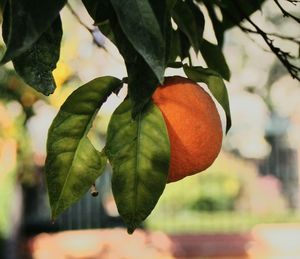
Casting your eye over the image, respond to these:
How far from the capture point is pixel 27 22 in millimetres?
557

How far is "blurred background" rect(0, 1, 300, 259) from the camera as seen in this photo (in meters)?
→ 4.99

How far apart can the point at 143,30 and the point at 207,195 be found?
6.64m

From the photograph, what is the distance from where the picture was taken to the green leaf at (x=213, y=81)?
791mm

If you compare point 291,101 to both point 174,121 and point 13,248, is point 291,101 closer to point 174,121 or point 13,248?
point 13,248

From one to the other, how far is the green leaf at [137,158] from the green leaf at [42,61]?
0.24 feet

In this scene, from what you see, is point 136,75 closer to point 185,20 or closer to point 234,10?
point 185,20

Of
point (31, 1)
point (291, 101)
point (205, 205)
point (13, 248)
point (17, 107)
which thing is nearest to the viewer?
point (31, 1)

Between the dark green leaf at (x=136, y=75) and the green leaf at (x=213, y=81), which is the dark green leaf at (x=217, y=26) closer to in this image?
the green leaf at (x=213, y=81)

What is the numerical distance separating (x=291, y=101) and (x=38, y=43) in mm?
5970

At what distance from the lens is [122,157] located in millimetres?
735

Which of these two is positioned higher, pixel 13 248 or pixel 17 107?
pixel 17 107

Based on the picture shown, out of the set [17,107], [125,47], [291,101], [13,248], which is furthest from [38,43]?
[291,101]

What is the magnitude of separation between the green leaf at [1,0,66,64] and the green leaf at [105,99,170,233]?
7.1 inches

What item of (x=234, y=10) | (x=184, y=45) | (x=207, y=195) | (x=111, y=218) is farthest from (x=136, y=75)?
(x=207, y=195)
